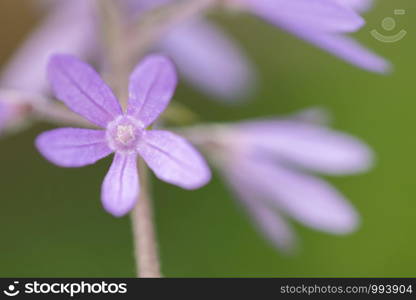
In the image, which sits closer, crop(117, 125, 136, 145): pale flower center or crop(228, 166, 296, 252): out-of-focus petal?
crop(117, 125, 136, 145): pale flower center

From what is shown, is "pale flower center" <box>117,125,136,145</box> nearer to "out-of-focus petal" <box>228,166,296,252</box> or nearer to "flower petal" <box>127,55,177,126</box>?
"flower petal" <box>127,55,177,126</box>

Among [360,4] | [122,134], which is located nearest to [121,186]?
[122,134]

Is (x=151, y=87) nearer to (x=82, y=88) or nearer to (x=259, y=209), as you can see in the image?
(x=82, y=88)

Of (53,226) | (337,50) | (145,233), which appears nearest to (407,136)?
(53,226)

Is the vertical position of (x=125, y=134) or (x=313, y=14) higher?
(x=313, y=14)

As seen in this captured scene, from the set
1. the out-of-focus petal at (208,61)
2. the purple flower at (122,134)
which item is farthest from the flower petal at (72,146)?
the out-of-focus petal at (208,61)

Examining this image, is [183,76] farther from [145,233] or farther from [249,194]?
[145,233]

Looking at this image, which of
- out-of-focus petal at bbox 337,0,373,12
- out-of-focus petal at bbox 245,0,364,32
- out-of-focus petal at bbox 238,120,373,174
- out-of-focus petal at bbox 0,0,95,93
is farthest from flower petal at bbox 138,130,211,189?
out-of-focus petal at bbox 0,0,95,93
